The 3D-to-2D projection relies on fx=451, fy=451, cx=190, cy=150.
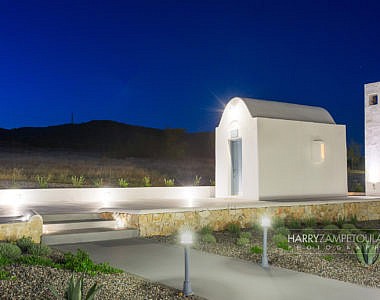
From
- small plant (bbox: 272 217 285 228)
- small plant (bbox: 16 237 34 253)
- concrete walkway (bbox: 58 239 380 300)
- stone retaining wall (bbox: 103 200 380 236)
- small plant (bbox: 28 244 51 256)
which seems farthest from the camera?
small plant (bbox: 272 217 285 228)

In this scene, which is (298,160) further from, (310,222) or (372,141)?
(372,141)

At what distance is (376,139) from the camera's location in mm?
18953

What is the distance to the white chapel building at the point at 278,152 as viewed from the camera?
594 inches

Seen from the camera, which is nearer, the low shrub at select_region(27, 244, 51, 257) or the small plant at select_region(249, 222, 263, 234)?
the low shrub at select_region(27, 244, 51, 257)

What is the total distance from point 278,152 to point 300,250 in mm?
7169

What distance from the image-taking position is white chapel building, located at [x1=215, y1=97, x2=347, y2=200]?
1508 cm

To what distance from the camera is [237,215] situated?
1189 centimetres

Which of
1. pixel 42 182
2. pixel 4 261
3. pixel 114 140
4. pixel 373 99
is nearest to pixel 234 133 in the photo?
pixel 373 99

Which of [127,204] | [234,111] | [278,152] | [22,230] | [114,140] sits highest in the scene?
[114,140]

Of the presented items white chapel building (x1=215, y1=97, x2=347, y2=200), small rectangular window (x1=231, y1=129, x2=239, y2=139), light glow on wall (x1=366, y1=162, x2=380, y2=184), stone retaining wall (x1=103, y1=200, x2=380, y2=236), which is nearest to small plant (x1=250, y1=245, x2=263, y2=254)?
stone retaining wall (x1=103, y1=200, x2=380, y2=236)

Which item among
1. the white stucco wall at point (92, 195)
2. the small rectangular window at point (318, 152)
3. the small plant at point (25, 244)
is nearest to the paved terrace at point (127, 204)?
the white stucco wall at point (92, 195)

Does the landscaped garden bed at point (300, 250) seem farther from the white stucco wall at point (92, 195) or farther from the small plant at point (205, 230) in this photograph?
the white stucco wall at point (92, 195)

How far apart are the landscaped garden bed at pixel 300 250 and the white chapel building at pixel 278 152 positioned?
3377 millimetres

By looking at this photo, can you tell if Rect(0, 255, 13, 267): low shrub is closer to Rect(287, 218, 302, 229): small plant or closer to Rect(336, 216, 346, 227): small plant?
Rect(287, 218, 302, 229): small plant
